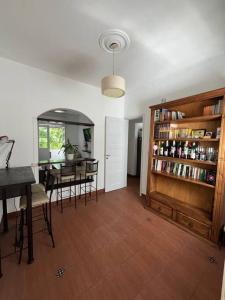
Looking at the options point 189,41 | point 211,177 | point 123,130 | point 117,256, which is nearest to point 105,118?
point 123,130

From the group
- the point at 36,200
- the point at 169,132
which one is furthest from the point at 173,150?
the point at 36,200

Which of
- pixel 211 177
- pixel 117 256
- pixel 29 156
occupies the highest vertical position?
pixel 29 156

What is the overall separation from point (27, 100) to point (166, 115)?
8.63 feet

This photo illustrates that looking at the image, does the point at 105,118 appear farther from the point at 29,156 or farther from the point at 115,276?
the point at 115,276

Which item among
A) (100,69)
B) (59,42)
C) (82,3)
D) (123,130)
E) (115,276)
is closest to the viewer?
(82,3)

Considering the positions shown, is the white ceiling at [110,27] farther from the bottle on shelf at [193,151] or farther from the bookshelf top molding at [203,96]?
the bottle on shelf at [193,151]

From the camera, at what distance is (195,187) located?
2486 mm

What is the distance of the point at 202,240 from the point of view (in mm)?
2104

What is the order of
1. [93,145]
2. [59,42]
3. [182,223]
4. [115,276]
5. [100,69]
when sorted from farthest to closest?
[93,145] < [100,69] < [182,223] < [59,42] < [115,276]

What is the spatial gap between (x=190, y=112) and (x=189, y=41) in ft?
3.52

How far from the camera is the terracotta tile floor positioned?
4.53 ft

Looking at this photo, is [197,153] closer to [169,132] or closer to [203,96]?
[169,132]

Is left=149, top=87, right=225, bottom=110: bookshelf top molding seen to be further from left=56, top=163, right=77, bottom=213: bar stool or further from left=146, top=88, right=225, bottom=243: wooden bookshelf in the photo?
left=56, top=163, right=77, bottom=213: bar stool

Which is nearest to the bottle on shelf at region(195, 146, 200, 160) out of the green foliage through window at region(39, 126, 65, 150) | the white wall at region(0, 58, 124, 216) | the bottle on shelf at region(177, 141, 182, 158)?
the bottle on shelf at region(177, 141, 182, 158)
